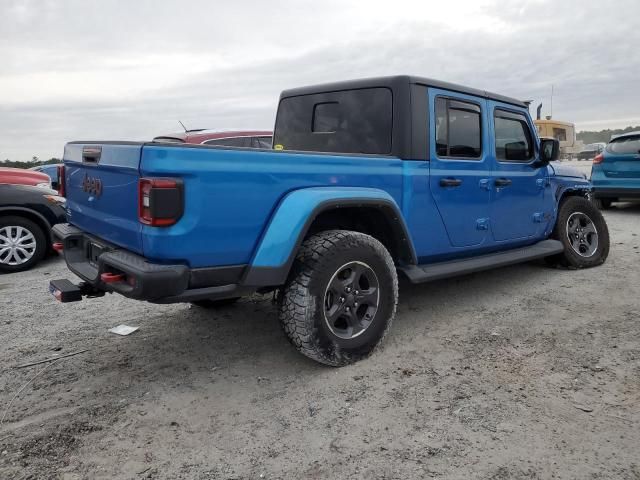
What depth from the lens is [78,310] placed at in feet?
14.7

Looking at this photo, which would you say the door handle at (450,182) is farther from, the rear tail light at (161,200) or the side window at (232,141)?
the side window at (232,141)

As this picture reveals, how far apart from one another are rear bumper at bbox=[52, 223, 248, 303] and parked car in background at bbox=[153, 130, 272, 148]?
5000 millimetres

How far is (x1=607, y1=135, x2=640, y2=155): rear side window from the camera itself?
9320 mm

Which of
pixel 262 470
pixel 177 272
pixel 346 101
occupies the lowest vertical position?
pixel 262 470

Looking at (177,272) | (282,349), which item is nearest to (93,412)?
(177,272)

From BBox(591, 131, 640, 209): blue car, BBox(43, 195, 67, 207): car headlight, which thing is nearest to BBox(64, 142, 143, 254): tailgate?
BBox(43, 195, 67, 207): car headlight

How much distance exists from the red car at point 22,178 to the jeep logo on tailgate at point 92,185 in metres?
4.09

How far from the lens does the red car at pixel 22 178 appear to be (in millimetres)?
6535

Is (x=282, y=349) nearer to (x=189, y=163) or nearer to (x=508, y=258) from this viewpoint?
(x=189, y=163)

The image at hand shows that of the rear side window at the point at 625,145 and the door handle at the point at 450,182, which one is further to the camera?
the rear side window at the point at 625,145

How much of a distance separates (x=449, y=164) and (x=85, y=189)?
2623 millimetres

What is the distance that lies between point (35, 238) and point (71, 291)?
3980 mm

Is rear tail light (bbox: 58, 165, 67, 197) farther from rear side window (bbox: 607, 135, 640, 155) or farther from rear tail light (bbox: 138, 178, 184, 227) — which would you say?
rear side window (bbox: 607, 135, 640, 155)

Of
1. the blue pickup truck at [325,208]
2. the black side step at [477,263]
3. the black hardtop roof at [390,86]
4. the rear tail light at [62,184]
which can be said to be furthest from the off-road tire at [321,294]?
the rear tail light at [62,184]
